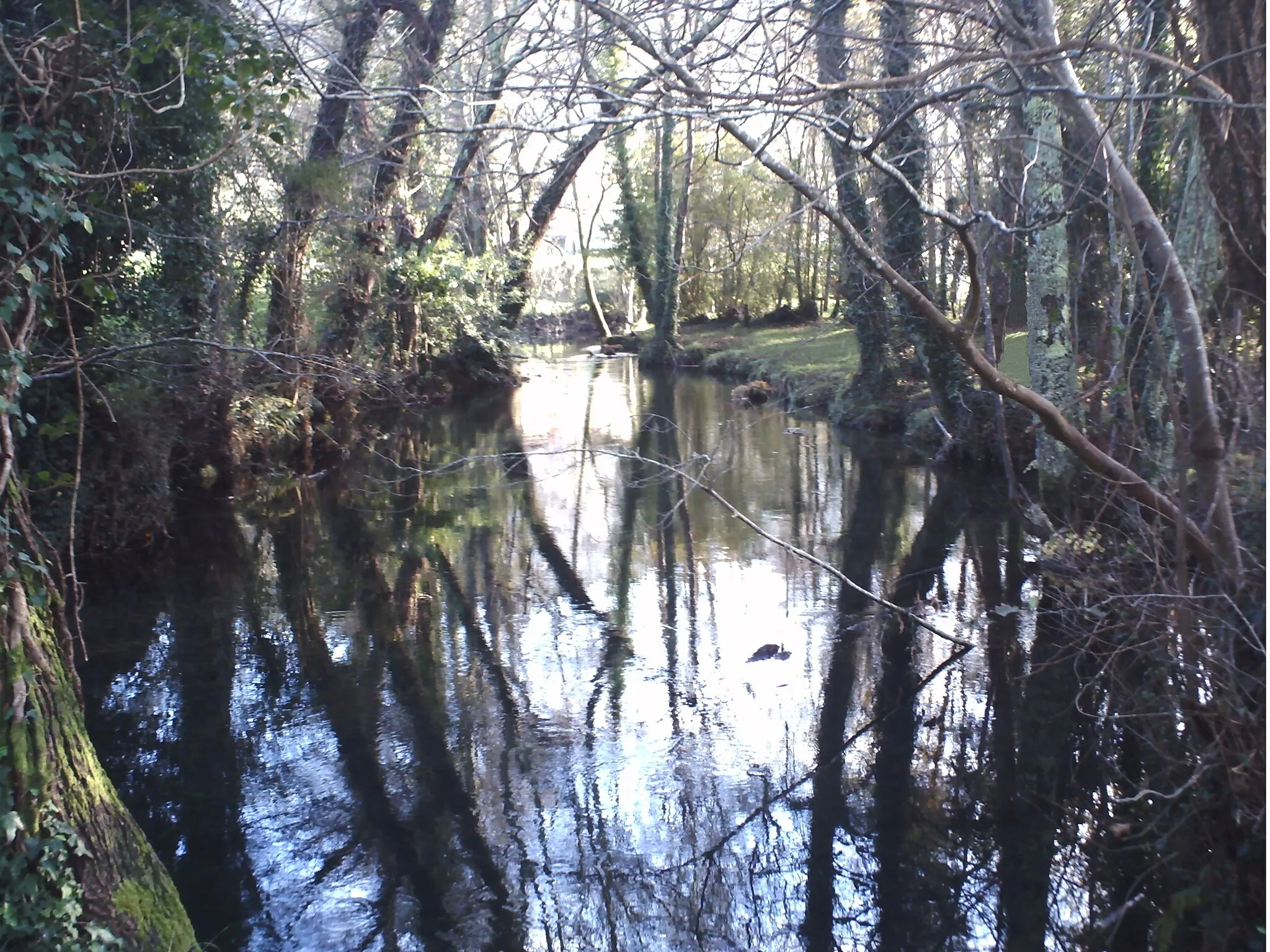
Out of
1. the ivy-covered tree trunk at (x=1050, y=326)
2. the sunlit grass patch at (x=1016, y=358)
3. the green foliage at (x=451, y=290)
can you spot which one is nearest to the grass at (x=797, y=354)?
the sunlit grass patch at (x=1016, y=358)

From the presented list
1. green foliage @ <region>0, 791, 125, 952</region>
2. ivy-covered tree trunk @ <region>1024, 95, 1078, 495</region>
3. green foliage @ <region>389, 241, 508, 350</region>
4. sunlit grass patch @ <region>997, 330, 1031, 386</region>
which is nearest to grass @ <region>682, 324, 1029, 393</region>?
sunlit grass patch @ <region>997, 330, 1031, 386</region>

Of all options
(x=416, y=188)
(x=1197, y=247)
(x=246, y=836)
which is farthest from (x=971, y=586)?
(x=416, y=188)

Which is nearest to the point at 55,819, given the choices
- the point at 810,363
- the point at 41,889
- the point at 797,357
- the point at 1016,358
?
the point at 41,889

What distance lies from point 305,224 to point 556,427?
7298 mm

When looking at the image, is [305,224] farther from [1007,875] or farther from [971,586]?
[1007,875]

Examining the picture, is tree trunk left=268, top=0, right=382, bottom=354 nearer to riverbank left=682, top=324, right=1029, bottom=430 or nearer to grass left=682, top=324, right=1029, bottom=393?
riverbank left=682, top=324, right=1029, bottom=430

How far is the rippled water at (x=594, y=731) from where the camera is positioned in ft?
17.2

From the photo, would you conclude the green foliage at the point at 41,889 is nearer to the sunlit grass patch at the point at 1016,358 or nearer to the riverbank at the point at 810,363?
the riverbank at the point at 810,363

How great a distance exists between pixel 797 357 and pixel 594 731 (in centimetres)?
2049

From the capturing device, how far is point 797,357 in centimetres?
2673

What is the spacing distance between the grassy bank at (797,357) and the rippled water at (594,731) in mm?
7331

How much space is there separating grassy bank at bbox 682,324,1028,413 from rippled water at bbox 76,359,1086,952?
7.33 meters

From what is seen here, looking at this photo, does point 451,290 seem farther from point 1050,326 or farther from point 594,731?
point 594,731

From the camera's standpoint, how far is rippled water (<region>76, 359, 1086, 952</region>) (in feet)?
17.2
